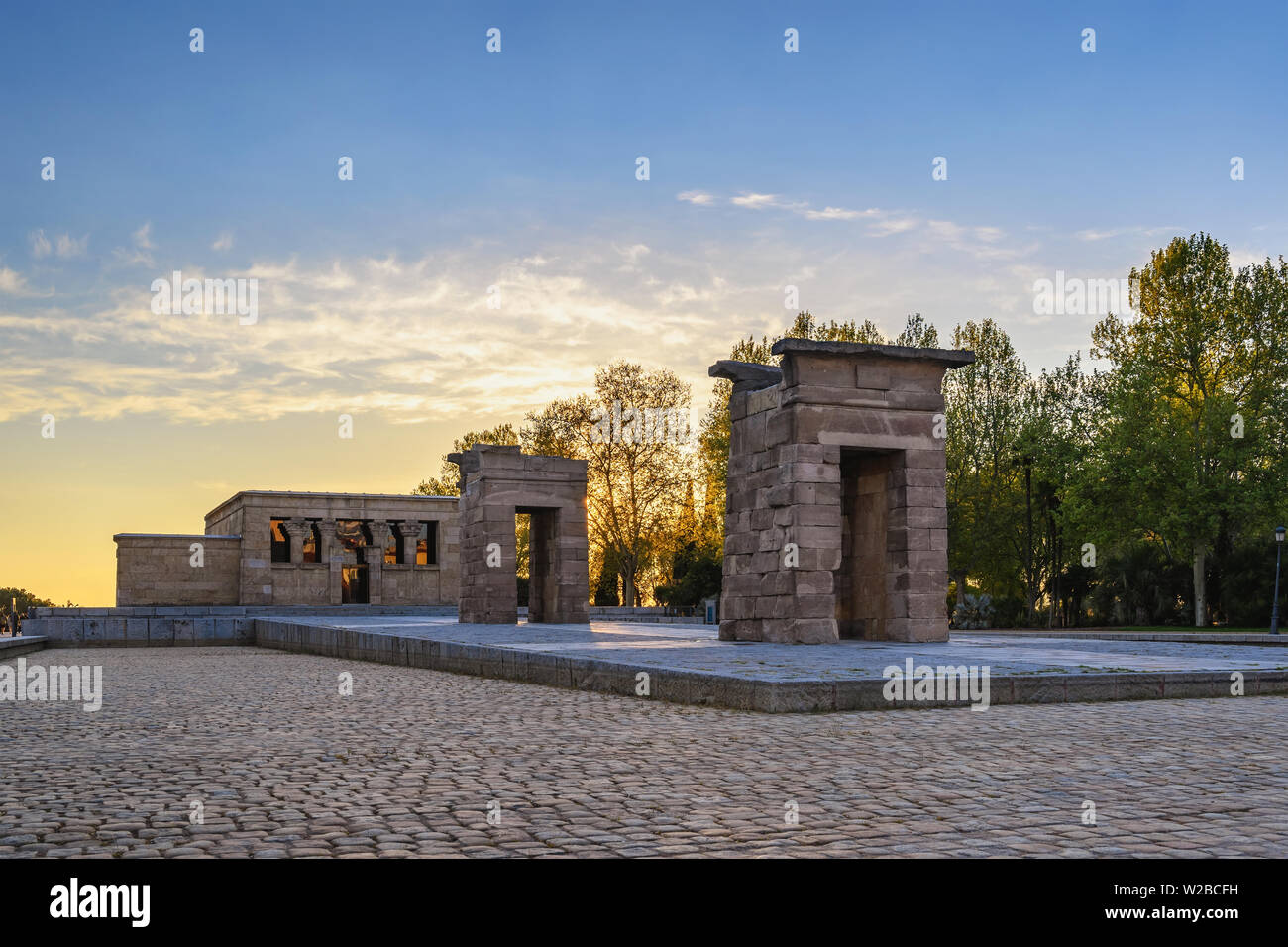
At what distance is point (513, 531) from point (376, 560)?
23.4 meters

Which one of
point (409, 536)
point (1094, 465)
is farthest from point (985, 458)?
point (409, 536)

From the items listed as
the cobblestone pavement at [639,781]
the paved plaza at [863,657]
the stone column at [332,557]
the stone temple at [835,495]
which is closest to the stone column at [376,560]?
the stone column at [332,557]

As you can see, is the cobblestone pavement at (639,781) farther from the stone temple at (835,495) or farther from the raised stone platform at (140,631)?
the raised stone platform at (140,631)

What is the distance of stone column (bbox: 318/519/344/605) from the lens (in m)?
52.2

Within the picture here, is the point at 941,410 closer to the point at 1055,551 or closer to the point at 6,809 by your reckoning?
the point at 6,809

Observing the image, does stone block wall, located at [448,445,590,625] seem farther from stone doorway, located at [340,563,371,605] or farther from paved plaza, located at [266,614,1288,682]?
stone doorway, located at [340,563,371,605]

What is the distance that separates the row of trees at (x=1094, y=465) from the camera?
41281 mm

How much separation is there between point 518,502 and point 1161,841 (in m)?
26.1

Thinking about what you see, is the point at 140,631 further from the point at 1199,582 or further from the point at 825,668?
the point at 1199,582

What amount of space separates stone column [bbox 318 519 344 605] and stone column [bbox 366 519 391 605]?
120 cm

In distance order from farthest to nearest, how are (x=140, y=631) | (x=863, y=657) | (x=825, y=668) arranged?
1. (x=140, y=631)
2. (x=863, y=657)
3. (x=825, y=668)

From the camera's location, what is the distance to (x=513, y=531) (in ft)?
103

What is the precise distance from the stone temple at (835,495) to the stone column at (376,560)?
35094 millimetres
